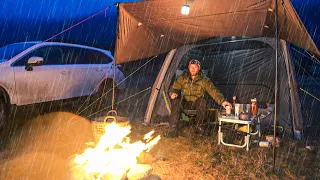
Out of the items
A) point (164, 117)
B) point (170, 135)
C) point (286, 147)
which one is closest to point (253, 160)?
point (286, 147)

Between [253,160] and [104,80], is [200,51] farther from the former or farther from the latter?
[253,160]

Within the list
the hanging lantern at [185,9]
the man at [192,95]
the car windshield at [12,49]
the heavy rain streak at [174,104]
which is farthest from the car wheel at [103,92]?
the hanging lantern at [185,9]

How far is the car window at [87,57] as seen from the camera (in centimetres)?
816

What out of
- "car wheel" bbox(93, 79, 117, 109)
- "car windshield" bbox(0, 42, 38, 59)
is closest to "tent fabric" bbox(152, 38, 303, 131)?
"car wheel" bbox(93, 79, 117, 109)

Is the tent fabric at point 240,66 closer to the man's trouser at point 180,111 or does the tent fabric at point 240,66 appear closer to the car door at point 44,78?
the man's trouser at point 180,111

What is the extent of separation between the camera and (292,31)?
17.3ft

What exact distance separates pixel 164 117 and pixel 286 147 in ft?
9.00

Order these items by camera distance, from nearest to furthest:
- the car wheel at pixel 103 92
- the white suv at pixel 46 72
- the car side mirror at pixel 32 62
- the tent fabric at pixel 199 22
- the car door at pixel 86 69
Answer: the tent fabric at pixel 199 22 < the white suv at pixel 46 72 < the car side mirror at pixel 32 62 < the car door at pixel 86 69 < the car wheel at pixel 103 92

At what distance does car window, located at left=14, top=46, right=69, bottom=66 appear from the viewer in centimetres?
685

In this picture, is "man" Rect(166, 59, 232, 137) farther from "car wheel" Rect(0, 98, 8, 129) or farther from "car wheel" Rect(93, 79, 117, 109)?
"car wheel" Rect(0, 98, 8, 129)

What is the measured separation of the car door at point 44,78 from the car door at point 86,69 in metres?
0.25

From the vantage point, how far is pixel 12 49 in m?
6.84

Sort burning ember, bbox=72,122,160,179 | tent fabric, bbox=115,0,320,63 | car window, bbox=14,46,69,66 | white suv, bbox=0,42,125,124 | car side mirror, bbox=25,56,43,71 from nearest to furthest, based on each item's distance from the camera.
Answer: burning ember, bbox=72,122,160,179 → tent fabric, bbox=115,0,320,63 → white suv, bbox=0,42,125,124 → car side mirror, bbox=25,56,43,71 → car window, bbox=14,46,69,66

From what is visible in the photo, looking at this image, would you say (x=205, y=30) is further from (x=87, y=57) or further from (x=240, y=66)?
(x=87, y=57)
